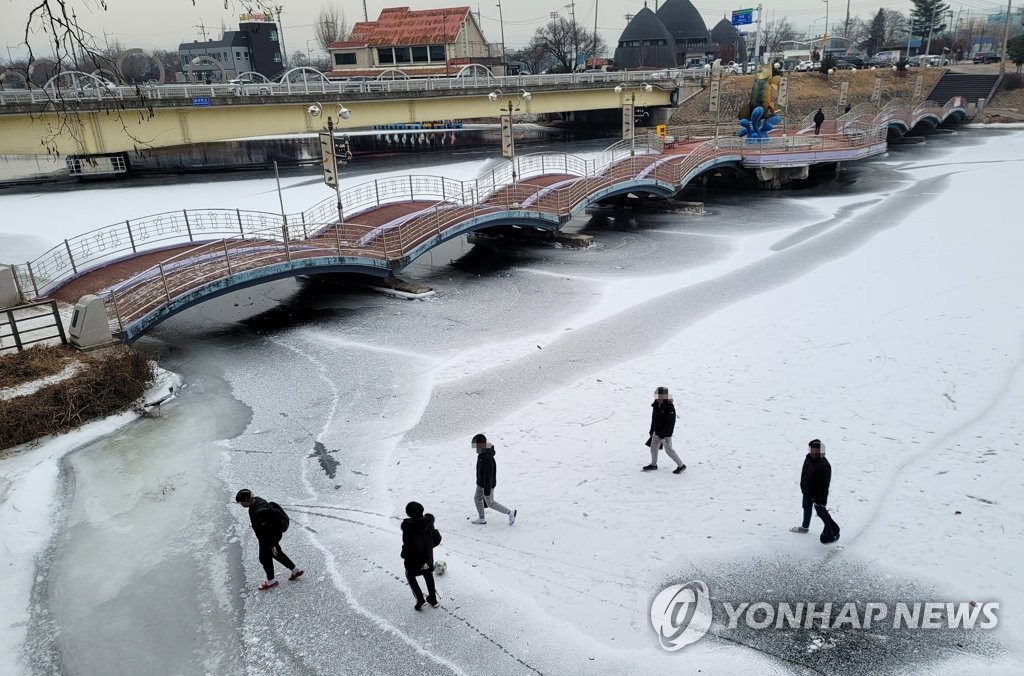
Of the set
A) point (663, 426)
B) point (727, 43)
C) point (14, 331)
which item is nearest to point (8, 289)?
point (14, 331)

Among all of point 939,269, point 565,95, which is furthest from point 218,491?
point 565,95

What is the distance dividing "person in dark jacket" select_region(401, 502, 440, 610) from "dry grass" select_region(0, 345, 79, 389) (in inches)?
329

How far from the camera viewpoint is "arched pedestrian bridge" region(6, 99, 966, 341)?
15.0 meters

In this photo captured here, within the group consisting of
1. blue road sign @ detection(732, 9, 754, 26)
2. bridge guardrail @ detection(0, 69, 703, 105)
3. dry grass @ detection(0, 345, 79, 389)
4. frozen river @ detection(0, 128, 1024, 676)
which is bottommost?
frozen river @ detection(0, 128, 1024, 676)

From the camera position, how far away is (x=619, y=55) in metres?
82.8

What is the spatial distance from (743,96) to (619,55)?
1146 inches

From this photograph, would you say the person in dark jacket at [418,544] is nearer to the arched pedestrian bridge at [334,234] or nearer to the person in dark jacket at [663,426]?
the person in dark jacket at [663,426]

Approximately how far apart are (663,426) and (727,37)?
113333mm

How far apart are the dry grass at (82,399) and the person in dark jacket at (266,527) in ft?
18.9

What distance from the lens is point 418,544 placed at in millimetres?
6410

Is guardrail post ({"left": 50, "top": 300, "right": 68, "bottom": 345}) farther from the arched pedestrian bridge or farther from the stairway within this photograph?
the stairway

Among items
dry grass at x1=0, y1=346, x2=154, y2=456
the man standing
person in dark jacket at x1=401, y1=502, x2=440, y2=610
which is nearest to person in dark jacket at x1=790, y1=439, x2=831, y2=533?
the man standing

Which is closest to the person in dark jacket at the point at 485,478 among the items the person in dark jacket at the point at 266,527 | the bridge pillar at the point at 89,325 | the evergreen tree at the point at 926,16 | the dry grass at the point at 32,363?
the person in dark jacket at the point at 266,527

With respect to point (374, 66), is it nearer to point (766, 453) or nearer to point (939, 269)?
point (939, 269)
